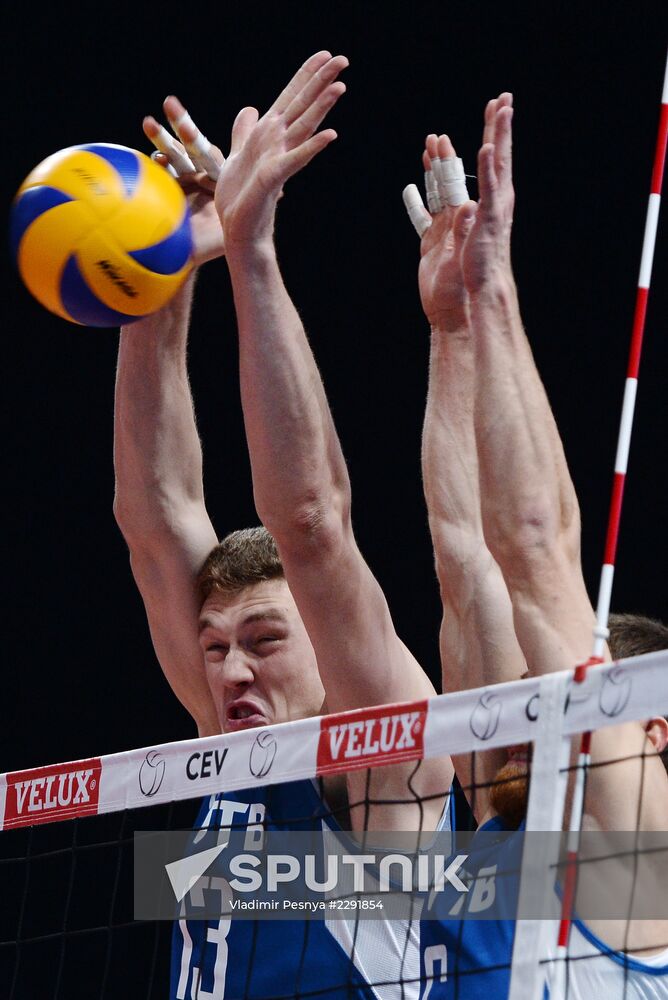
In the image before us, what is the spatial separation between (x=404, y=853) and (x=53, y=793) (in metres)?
0.79

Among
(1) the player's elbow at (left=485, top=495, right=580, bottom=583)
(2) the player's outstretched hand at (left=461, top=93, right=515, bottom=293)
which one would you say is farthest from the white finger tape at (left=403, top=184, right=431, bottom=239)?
(1) the player's elbow at (left=485, top=495, right=580, bottom=583)

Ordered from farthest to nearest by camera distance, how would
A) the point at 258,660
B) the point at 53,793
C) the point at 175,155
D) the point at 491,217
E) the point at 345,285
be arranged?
the point at 345,285 → the point at 175,155 → the point at 258,660 → the point at 53,793 → the point at 491,217

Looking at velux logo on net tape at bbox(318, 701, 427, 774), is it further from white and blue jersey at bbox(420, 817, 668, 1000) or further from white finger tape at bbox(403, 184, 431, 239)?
white finger tape at bbox(403, 184, 431, 239)

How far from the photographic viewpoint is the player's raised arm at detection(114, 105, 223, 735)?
11.4ft

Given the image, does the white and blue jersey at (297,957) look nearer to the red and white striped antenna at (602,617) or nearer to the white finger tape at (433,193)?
the red and white striped antenna at (602,617)

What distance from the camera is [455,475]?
3340 mm

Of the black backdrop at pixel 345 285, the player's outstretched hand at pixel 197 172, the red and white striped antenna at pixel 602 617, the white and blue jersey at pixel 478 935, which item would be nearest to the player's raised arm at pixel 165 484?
the player's outstretched hand at pixel 197 172

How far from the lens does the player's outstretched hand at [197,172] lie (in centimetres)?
336

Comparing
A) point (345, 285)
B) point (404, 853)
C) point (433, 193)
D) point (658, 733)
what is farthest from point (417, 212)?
point (345, 285)

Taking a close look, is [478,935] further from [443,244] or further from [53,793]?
[443,244]

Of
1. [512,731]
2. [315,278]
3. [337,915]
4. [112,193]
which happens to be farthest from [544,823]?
[315,278]

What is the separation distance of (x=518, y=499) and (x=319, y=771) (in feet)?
2.05

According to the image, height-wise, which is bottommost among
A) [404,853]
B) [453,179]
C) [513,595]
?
[404,853]

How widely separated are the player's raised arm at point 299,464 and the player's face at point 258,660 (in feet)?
1.23
